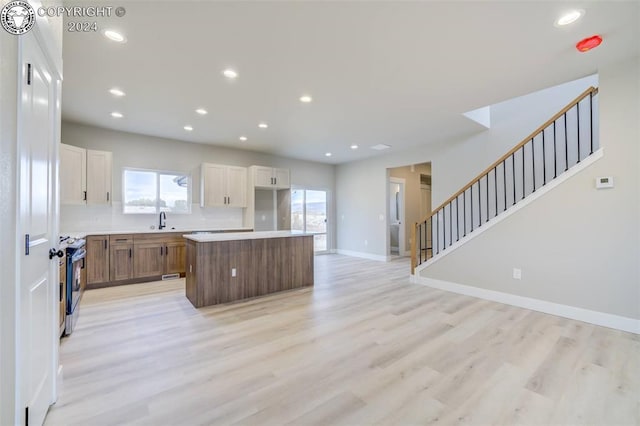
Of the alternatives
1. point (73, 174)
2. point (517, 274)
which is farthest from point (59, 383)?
point (517, 274)

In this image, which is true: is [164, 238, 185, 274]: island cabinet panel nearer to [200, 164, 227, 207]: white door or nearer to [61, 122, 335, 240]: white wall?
[61, 122, 335, 240]: white wall

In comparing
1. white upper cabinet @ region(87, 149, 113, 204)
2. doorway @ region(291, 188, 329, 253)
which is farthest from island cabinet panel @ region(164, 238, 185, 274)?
doorway @ region(291, 188, 329, 253)

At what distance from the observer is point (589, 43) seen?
8.26 feet

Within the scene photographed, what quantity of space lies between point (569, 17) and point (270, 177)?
5.35 meters

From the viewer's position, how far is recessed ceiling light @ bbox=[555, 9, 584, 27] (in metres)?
2.16

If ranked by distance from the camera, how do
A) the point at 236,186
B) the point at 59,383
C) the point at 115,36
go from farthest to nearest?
the point at 236,186 → the point at 115,36 → the point at 59,383

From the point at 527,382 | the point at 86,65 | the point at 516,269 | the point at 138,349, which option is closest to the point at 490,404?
the point at 527,382

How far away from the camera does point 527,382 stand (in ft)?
6.68

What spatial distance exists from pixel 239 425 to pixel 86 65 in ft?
11.9

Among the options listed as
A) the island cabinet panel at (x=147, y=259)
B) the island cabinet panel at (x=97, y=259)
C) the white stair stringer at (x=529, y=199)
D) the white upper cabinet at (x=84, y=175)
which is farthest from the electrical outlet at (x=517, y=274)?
the white upper cabinet at (x=84, y=175)

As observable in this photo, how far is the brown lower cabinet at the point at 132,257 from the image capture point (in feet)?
A: 14.7

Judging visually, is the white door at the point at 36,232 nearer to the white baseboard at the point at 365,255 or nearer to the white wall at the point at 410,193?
the white baseboard at the point at 365,255

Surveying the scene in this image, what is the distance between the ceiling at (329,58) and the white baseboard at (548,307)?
2.67 m

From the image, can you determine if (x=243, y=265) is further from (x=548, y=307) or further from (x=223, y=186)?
(x=548, y=307)
